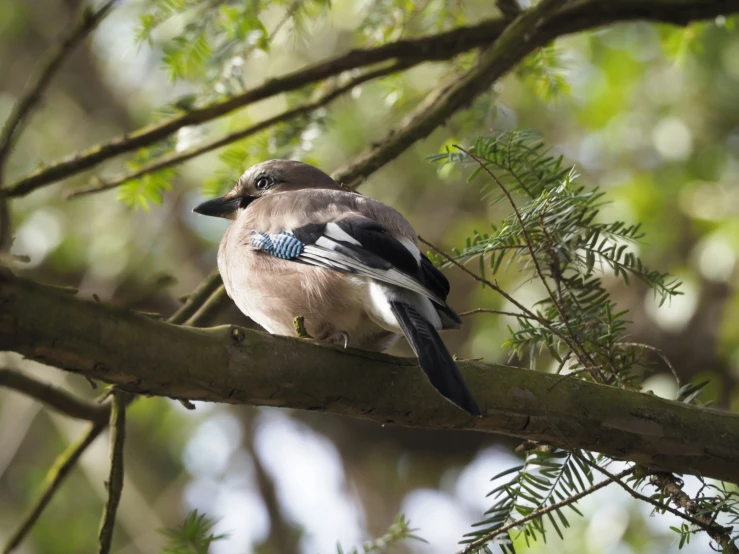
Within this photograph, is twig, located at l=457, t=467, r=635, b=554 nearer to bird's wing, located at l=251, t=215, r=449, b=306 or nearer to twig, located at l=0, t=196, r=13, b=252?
bird's wing, located at l=251, t=215, r=449, b=306

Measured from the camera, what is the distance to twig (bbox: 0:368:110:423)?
2357 millimetres

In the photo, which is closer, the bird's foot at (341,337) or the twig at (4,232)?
the twig at (4,232)

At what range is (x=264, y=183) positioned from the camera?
126 inches

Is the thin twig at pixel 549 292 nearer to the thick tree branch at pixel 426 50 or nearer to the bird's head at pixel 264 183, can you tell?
the thick tree branch at pixel 426 50

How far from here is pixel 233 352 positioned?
171 cm

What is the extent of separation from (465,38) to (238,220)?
1.13 m

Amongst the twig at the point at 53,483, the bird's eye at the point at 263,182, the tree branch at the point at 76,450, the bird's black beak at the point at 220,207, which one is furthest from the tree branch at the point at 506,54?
the twig at the point at 53,483

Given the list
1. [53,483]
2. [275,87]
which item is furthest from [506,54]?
[53,483]

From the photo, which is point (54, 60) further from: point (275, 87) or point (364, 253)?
point (364, 253)

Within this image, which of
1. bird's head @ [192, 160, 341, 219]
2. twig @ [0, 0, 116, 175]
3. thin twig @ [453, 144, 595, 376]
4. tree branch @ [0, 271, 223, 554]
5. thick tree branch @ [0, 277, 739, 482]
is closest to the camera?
thick tree branch @ [0, 277, 739, 482]

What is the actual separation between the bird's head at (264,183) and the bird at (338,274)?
24 cm

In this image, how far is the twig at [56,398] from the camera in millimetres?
2357

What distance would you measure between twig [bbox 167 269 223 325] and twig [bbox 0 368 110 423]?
14.3 inches

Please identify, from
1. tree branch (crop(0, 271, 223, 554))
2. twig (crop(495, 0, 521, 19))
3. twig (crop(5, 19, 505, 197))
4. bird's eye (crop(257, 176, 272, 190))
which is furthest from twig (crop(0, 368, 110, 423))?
twig (crop(495, 0, 521, 19))
